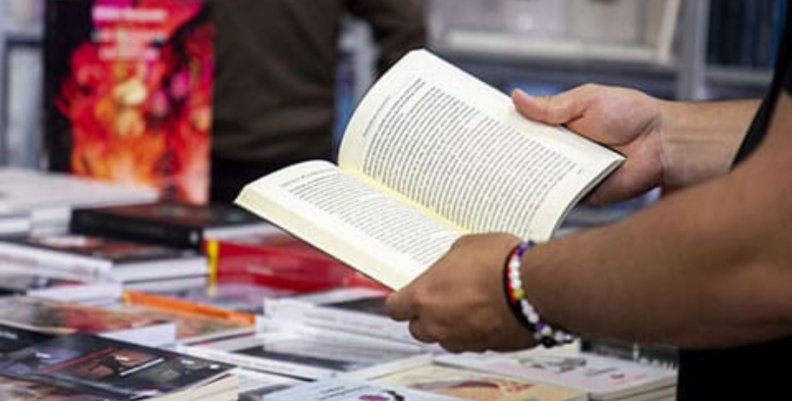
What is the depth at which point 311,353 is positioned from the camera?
1.82 meters

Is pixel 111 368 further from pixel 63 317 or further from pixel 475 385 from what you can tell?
pixel 475 385

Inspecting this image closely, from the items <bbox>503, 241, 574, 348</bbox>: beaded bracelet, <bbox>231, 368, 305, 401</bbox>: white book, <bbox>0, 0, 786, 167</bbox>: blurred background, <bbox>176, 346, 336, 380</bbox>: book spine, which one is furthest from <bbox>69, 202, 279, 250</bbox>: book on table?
<bbox>0, 0, 786, 167</bbox>: blurred background

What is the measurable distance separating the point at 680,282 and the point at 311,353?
28.7 inches

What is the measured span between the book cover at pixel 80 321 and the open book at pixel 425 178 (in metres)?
0.38

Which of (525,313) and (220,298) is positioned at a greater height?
(525,313)

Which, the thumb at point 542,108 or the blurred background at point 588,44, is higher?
the thumb at point 542,108

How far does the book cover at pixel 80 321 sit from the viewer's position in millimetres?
1800

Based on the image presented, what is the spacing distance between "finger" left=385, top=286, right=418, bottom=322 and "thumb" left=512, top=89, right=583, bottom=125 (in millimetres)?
292

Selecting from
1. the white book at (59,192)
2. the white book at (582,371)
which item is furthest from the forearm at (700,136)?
the white book at (59,192)

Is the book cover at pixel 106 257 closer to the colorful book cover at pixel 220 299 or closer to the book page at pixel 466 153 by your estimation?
the colorful book cover at pixel 220 299

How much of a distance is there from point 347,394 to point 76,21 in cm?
139

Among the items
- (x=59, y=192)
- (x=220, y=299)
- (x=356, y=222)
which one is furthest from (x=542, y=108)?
(x=59, y=192)

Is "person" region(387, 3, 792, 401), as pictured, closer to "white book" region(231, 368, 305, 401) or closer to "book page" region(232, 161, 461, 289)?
"book page" region(232, 161, 461, 289)

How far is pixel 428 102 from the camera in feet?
5.19
